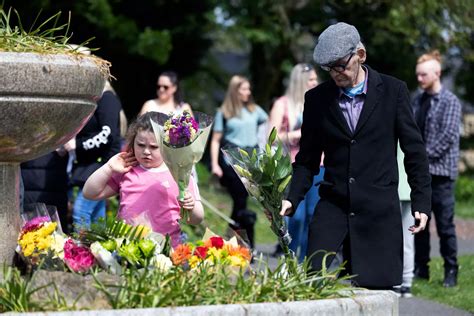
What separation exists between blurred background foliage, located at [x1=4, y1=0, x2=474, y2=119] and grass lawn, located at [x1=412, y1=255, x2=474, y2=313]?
293 inches

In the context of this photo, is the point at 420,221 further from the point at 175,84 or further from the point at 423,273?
the point at 175,84

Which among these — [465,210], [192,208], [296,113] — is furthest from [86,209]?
[465,210]

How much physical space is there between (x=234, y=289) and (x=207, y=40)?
14728mm

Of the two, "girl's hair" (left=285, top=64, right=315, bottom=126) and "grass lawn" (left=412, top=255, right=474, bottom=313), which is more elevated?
"girl's hair" (left=285, top=64, right=315, bottom=126)

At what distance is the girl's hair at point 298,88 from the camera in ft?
33.7

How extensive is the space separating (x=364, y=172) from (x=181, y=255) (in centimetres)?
113

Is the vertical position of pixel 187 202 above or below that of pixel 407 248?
above

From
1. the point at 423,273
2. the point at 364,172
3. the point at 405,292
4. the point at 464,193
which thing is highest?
the point at 364,172

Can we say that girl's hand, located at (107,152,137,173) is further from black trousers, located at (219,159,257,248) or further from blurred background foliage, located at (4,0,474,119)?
blurred background foliage, located at (4,0,474,119)

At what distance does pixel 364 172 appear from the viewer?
6.08m

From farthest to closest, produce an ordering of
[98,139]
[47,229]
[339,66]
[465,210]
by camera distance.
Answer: [465,210]
[98,139]
[339,66]
[47,229]

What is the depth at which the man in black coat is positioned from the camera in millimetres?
6082

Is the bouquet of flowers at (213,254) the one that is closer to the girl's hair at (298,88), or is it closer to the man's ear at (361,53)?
the man's ear at (361,53)

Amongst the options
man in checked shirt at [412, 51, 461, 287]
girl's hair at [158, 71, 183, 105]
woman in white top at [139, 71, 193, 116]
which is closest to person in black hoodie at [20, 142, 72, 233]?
woman in white top at [139, 71, 193, 116]
